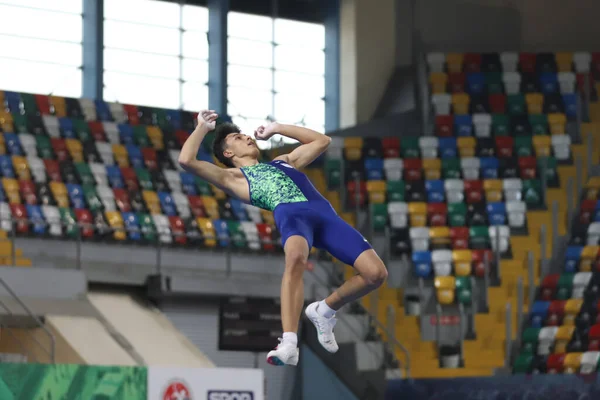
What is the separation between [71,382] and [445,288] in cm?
820

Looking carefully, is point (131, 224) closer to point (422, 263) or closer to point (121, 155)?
point (121, 155)

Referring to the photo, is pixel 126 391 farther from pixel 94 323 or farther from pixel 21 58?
pixel 21 58

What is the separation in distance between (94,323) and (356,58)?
32.9 ft

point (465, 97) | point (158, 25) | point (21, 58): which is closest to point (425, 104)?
point (465, 97)

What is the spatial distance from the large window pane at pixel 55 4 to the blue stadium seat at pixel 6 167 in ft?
13.0

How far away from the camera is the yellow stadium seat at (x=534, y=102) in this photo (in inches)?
953

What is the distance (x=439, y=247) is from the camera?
21109mm

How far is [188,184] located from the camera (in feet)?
69.4

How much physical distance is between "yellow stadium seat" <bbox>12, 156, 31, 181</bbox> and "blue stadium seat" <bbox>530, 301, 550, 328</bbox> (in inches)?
321

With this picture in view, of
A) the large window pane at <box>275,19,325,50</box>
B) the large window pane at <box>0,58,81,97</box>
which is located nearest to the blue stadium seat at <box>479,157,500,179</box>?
the large window pane at <box>275,19,325,50</box>

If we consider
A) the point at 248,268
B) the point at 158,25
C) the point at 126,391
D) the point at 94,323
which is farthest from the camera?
the point at 158,25

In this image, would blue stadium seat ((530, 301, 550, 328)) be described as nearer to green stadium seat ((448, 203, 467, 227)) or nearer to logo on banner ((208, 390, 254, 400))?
green stadium seat ((448, 203, 467, 227))

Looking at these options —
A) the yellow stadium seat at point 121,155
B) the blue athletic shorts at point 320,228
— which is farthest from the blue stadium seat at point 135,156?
the blue athletic shorts at point 320,228

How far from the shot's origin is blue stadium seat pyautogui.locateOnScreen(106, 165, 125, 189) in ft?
66.0
